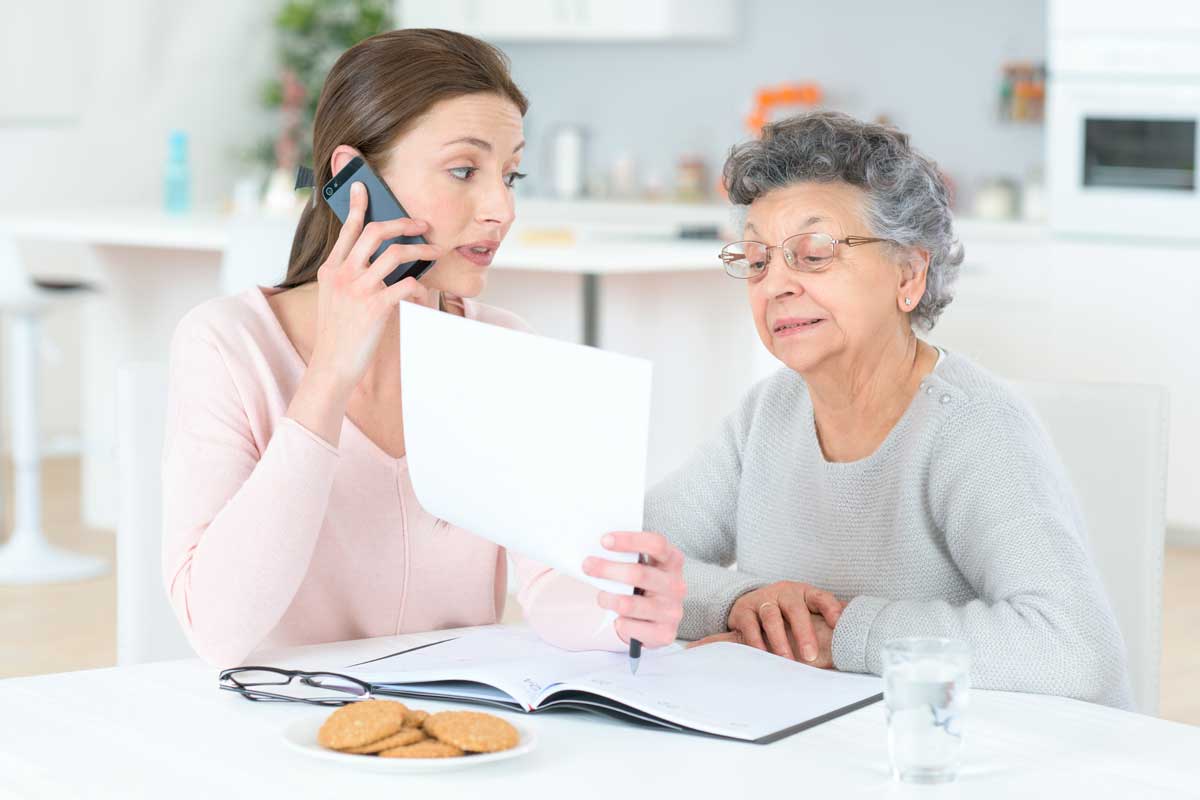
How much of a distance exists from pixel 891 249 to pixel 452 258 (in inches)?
18.6

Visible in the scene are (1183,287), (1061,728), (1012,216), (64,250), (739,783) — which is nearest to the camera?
(739,783)

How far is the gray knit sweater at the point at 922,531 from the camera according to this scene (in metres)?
1.51

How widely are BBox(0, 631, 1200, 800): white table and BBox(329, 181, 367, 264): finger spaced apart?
40 cm

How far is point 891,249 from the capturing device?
1.77m

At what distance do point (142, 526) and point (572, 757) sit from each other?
805mm

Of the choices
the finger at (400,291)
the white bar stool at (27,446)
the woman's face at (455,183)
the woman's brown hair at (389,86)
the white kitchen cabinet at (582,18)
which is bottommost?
the white bar stool at (27,446)

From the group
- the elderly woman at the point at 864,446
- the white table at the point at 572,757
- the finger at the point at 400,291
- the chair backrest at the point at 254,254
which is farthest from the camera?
the chair backrest at the point at 254,254

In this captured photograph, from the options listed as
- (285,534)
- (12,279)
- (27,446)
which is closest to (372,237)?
(285,534)

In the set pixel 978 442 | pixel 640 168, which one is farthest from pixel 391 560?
pixel 640 168

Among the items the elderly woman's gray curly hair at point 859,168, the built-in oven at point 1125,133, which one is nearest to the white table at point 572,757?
the elderly woman's gray curly hair at point 859,168

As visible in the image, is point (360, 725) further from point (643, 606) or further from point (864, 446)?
point (864, 446)

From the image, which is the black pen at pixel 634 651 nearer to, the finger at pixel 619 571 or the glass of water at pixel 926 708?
the finger at pixel 619 571

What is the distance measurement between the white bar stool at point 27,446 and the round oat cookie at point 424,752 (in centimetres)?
364

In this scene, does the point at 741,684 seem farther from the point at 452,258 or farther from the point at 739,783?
the point at 452,258
